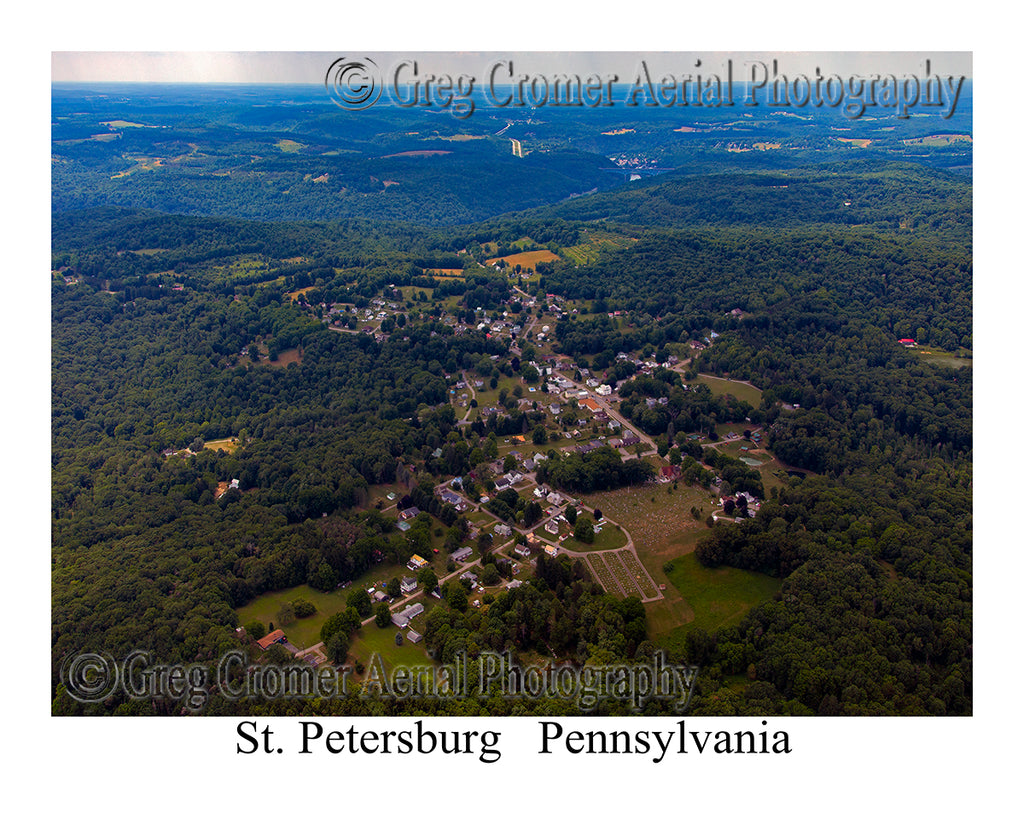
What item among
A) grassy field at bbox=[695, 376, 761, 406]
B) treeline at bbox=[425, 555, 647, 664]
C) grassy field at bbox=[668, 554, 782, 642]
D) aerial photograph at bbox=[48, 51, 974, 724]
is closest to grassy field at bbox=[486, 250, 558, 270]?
aerial photograph at bbox=[48, 51, 974, 724]

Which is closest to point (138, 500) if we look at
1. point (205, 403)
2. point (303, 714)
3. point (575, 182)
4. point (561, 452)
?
point (205, 403)

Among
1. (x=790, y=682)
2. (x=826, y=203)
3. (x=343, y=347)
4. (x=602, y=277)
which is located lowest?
(x=790, y=682)

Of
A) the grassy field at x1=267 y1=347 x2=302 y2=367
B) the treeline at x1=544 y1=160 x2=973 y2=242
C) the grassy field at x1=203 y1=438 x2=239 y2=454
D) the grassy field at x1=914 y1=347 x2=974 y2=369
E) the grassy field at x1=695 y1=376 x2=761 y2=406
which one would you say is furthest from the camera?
the treeline at x1=544 y1=160 x2=973 y2=242

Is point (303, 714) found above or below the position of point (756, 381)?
below

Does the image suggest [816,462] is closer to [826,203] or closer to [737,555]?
[737,555]

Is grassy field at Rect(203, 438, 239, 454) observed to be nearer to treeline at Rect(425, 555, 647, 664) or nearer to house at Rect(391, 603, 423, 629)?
house at Rect(391, 603, 423, 629)

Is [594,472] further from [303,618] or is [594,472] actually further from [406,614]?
[303,618]

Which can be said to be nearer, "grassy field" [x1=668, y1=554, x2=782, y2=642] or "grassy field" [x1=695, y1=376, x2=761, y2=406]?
"grassy field" [x1=668, y1=554, x2=782, y2=642]
